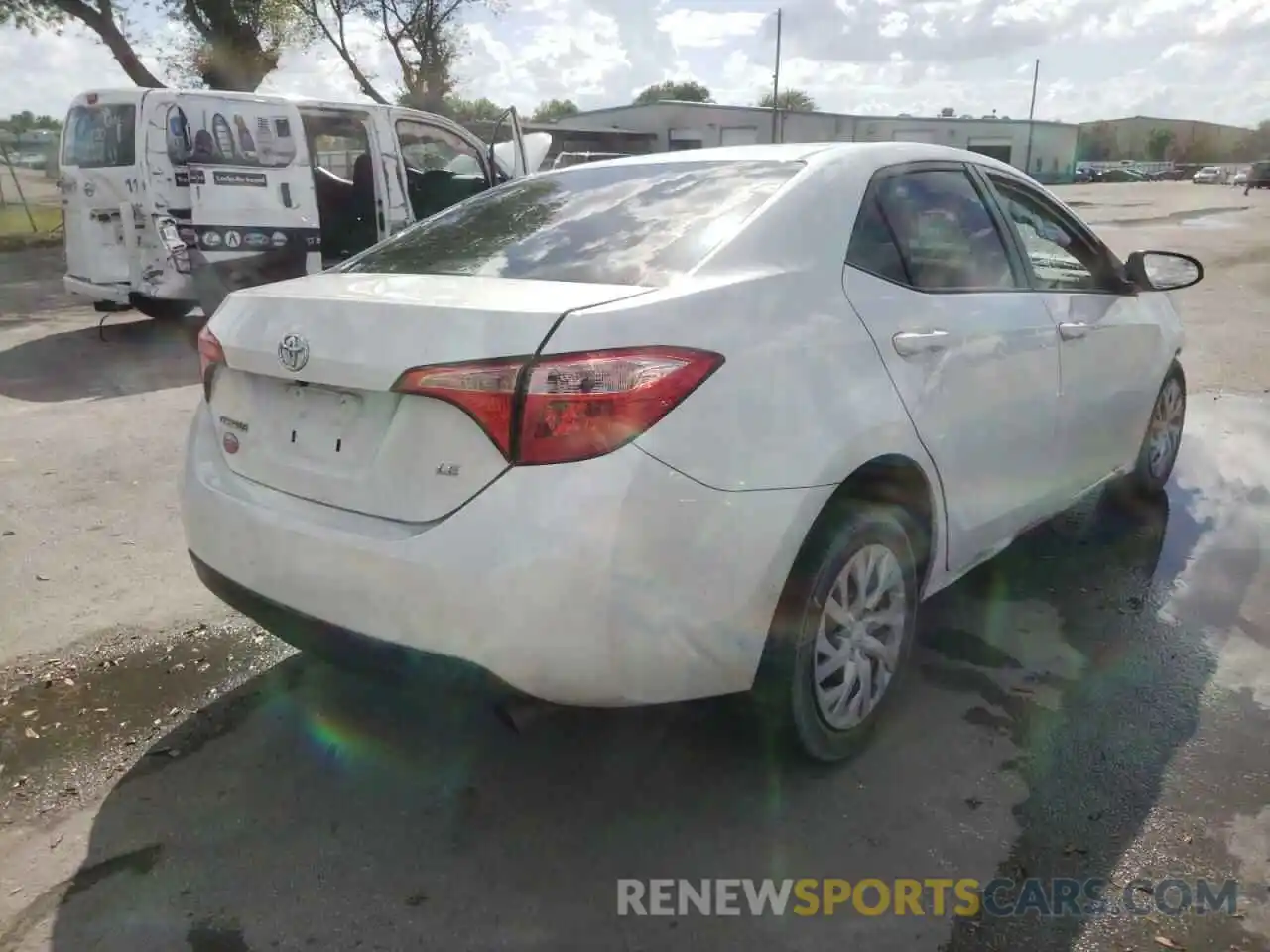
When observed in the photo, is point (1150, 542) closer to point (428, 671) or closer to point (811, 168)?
point (811, 168)

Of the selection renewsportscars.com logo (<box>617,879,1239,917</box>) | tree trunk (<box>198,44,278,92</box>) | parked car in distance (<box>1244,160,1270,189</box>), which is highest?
tree trunk (<box>198,44,278,92</box>)

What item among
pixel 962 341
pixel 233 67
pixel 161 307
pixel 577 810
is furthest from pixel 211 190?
pixel 233 67

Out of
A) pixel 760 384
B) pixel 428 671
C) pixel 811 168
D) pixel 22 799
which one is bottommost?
pixel 22 799

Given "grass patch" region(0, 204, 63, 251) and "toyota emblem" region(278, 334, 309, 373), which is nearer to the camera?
"toyota emblem" region(278, 334, 309, 373)

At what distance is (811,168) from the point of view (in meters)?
2.82

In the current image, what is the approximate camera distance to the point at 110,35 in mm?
20078

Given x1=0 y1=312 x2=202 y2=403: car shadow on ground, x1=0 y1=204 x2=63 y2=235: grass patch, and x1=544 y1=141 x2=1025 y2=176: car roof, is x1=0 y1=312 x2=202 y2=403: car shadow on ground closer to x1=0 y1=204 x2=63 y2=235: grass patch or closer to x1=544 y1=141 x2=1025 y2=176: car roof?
x1=544 y1=141 x2=1025 y2=176: car roof

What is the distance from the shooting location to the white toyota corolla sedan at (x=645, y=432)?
2105 millimetres

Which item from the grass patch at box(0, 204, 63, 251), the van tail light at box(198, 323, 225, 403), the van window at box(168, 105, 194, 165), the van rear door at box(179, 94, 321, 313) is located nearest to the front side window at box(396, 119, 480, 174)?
the van rear door at box(179, 94, 321, 313)

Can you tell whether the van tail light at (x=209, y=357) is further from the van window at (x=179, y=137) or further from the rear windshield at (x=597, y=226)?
the van window at (x=179, y=137)

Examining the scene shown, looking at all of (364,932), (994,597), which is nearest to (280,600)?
(364,932)

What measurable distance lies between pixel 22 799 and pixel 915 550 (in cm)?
255

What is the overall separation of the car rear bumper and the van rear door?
Result: 7.12 meters

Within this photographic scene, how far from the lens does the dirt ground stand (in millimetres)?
2223
